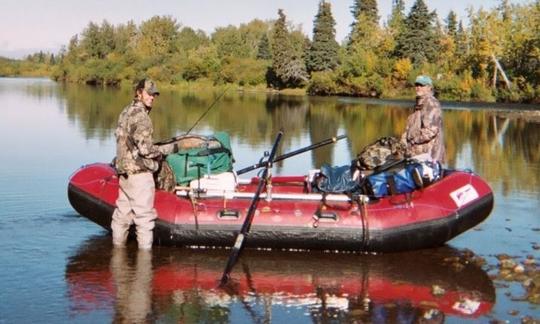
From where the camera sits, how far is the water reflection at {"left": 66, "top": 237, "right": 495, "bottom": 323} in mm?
6281

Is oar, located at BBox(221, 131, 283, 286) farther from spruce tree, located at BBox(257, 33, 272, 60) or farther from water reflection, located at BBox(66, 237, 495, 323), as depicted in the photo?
spruce tree, located at BBox(257, 33, 272, 60)

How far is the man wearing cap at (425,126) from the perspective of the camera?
8.66 m

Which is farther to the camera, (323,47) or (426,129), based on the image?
(323,47)

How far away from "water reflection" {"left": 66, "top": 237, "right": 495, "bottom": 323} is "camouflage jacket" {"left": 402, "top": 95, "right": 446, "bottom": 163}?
1.21m

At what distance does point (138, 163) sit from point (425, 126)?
3.36 metres

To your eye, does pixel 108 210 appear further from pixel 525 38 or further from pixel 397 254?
pixel 525 38

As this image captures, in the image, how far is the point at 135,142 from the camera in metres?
7.74

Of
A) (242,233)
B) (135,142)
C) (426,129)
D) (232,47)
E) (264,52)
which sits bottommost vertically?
(242,233)

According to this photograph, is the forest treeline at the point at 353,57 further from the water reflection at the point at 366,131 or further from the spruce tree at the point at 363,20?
the water reflection at the point at 366,131

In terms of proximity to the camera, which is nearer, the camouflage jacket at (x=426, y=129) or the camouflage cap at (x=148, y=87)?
the camouflage cap at (x=148, y=87)

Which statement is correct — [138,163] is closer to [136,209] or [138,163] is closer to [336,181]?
[136,209]

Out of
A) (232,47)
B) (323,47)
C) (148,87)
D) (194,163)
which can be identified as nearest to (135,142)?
(148,87)

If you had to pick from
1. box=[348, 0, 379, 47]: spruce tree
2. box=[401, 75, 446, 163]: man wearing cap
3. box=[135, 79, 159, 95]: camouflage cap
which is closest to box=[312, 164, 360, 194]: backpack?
box=[401, 75, 446, 163]: man wearing cap

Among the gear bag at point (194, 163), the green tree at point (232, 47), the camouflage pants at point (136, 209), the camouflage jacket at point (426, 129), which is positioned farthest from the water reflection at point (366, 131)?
the green tree at point (232, 47)
